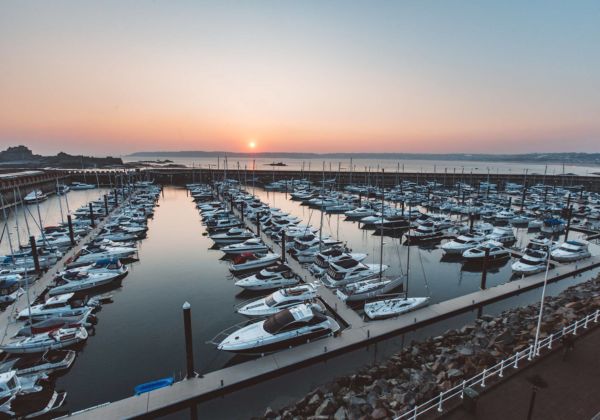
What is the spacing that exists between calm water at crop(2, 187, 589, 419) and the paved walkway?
25.2 ft

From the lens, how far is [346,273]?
27.3 m

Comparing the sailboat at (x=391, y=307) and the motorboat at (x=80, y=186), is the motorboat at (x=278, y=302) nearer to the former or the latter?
the sailboat at (x=391, y=307)

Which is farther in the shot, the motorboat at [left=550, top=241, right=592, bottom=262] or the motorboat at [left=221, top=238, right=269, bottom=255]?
the motorboat at [left=221, top=238, right=269, bottom=255]

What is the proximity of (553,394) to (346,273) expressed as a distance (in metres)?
16.6

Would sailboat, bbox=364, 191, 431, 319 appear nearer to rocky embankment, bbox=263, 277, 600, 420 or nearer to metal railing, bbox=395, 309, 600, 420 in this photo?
rocky embankment, bbox=263, 277, 600, 420

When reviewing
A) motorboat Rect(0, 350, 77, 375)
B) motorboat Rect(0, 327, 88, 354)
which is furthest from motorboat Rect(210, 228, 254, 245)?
motorboat Rect(0, 350, 77, 375)

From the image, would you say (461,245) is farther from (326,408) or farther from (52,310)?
(52,310)

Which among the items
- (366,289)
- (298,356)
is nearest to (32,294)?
(298,356)

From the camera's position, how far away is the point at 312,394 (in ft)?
49.9

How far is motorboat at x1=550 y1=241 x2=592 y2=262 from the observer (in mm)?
31922

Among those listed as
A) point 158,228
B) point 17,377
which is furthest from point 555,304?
point 158,228

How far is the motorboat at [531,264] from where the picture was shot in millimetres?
28984

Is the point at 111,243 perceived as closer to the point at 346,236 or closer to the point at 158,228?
the point at 158,228

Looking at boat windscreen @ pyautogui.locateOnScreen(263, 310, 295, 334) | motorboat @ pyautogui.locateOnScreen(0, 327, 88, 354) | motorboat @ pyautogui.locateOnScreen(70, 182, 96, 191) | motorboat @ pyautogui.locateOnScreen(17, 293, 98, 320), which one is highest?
motorboat @ pyautogui.locateOnScreen(70, 182, 96, 191)
